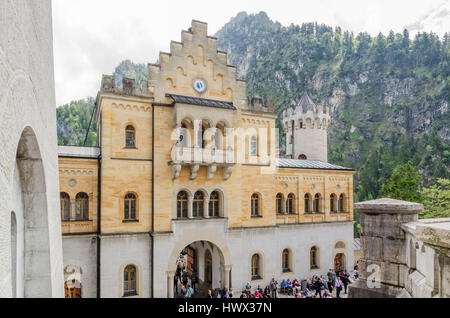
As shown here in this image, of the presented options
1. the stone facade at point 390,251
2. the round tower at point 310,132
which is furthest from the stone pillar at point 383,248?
the round tower at point 310,132

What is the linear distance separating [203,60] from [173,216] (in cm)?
1077

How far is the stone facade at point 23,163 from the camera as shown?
3.17 metres

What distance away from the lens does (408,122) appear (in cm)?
11900

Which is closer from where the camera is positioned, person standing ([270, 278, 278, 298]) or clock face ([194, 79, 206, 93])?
clock face ([194, 79, 206, 93])

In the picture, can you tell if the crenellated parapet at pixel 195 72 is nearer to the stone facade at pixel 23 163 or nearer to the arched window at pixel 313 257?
the arched window at pixel 313 257

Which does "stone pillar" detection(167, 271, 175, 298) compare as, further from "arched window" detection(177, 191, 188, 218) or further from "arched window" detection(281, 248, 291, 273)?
"arched window" detection(281, 248, 291, 273)

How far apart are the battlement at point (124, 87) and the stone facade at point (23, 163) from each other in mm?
12753

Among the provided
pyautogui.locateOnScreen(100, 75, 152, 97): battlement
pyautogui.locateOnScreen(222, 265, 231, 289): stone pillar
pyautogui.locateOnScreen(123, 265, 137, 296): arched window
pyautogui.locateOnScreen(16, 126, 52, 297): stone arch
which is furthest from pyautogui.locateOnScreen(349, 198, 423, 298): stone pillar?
pyautogui.locateOnScreen(222, 265, 231, 289): stone pillar

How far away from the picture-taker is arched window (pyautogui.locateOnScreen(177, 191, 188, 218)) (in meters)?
19.4

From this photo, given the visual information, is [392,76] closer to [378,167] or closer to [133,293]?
[378,167]

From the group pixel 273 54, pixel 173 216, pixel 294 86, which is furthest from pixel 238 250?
pixel 273 54

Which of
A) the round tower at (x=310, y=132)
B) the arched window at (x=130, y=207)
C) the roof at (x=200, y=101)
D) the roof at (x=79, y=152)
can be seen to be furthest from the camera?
the round tower at (x=310, y=132)

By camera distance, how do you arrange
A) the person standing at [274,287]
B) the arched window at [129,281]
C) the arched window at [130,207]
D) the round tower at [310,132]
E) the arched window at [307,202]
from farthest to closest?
the round tower at [310,132] → the arched window at [307,202] → the person standing at [274,287] → the arched window at [130,207] → the arched window at [129,281]

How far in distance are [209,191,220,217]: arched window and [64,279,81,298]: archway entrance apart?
8910 mm
